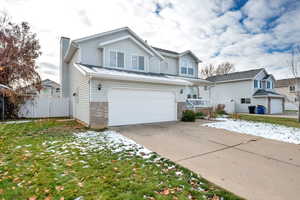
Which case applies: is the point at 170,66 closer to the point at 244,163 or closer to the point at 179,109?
the point at 179,109

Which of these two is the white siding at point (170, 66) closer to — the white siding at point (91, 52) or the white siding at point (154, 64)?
the white siding at point (154, 64)

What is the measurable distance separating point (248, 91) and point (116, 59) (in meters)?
19.5

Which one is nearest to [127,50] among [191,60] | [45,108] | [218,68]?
[45,108]

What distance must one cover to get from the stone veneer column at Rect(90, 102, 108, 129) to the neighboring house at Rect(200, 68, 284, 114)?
1528cm

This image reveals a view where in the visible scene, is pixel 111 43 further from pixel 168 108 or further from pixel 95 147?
pixel 95 147

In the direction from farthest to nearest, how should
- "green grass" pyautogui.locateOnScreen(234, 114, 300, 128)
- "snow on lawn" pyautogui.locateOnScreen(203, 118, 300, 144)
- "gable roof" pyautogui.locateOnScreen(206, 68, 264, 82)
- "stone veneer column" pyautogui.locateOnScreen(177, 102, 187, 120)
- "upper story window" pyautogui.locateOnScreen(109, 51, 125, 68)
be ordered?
"gable roof" pyautogui.locateOnScreen(206, 68, 264, 82), "stone veneer column" pyautogui.locateOnScreen(177, 102, 187, 120), "upper story window" pyautogui.locateOnScreen(109, 51, 125, 68), "green grass" pyautogui.locateOnScreen(234, 114, 300, 128), "snow on lawn" pyautogui.locateOnScreen(203, 118, 300, 144)

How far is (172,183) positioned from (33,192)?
2378mm

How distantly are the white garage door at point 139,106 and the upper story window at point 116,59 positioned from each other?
127 inches

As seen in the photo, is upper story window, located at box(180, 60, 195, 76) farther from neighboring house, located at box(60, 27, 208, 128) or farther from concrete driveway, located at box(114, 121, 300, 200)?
concrete driveway, located at box(114, 121, 300, 200)

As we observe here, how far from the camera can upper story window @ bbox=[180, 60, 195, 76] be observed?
1759cm

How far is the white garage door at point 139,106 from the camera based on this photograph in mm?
8555

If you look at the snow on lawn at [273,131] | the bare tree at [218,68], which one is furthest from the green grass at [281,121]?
the bare tree at [218,68]

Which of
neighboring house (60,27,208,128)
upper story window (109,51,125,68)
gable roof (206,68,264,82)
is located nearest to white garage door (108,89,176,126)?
neighboring house (60,27,208,128)

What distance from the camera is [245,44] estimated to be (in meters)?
14.3
